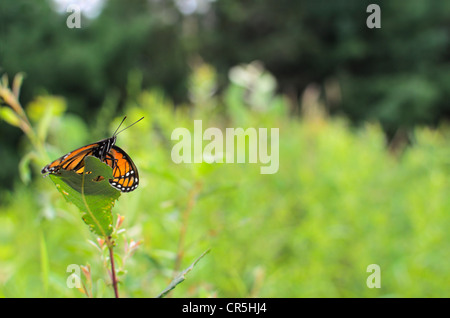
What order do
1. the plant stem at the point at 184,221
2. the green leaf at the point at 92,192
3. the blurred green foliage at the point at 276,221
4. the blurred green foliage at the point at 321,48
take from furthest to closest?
the blurred green foliage at the point at 321,48 < the blurred green foliage at the point at 276,221 < the plant stem at the point at 184,221 < the green leaf at the point at 92,192

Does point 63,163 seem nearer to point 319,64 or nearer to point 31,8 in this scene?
point 31,8

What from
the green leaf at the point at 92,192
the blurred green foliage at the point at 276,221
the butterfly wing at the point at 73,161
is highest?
the blurred green foliage at the point at 276,221

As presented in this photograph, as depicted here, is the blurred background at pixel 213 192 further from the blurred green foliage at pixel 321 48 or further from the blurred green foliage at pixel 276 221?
the blurred green foliage at pixel 321 48

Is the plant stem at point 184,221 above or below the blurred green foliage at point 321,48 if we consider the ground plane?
below

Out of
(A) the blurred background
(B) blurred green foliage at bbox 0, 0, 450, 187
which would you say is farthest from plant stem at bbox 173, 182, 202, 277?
(B) blurred green foliage at bbox 0, 0, 450, 187

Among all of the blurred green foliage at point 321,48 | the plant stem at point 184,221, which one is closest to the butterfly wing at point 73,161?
the plant stem at point 184,221

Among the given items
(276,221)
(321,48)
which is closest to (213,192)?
(276,221)

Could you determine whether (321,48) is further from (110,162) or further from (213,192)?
(110,162)

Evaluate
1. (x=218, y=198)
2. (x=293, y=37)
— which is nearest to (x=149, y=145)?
(x=218, y=198)
